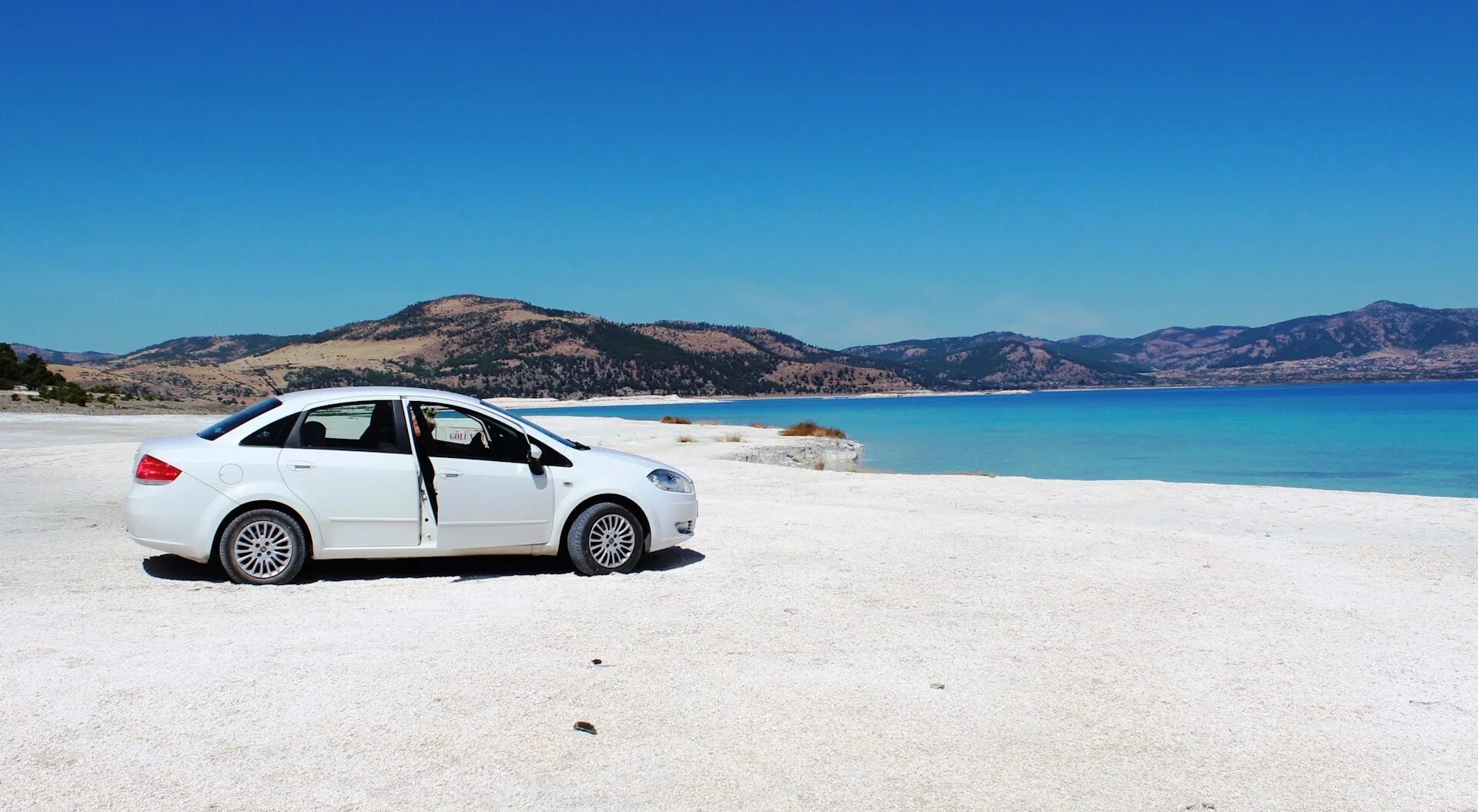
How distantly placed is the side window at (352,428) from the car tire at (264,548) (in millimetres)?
659

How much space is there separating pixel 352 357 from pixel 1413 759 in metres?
142

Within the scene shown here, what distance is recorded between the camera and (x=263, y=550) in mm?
8078

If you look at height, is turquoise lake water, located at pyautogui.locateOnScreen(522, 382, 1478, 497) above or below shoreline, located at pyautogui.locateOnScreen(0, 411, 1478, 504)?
below

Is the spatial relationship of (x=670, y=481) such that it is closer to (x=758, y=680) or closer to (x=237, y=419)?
(x=758, y=680)

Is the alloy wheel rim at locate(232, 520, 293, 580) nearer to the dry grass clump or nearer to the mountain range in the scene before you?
the dry grass clump

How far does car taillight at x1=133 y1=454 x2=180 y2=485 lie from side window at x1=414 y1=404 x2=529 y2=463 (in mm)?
1881

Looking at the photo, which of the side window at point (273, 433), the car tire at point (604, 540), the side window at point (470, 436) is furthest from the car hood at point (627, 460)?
the side window at point (273, 433)

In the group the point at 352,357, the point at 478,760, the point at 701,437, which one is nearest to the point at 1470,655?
the point at 478,760

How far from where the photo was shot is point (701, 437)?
32.7 m

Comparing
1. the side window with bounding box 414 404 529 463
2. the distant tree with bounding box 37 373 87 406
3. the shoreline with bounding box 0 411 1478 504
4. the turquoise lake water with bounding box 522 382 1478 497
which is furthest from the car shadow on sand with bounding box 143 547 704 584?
the distant tree with bounding box 37 373 87 406

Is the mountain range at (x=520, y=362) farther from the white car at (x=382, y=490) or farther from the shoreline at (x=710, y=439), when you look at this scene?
the white car at (x=382, y=490)

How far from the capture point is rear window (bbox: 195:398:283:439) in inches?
322

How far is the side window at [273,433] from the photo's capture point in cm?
811

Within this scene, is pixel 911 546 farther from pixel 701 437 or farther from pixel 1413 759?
pixel 701 437
